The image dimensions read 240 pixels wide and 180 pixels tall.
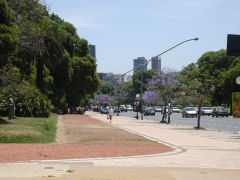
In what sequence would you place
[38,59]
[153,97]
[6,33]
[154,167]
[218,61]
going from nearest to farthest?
[154,167], [6,33], [38,59], [153,97], [218,61]

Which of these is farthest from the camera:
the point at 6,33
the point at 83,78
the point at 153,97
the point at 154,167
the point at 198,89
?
the point at 83,78

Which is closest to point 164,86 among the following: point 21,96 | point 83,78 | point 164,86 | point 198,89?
point 164,86

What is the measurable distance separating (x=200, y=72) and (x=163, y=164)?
24387 mm

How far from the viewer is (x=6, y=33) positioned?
21969 mm

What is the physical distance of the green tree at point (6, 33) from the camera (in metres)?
21.8

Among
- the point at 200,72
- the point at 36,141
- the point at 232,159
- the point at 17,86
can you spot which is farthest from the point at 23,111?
the point at 232,159

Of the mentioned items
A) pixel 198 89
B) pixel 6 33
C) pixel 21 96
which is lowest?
pixel 21 96

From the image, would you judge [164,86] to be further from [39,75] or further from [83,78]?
[83,78]

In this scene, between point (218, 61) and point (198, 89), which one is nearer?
point (198, 89)

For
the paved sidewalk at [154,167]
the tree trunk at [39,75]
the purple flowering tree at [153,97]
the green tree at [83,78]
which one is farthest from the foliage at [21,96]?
the green tree at [83,78]

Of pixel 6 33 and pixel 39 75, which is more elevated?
pixel 6 33

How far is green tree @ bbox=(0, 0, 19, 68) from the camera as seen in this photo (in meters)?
21.8

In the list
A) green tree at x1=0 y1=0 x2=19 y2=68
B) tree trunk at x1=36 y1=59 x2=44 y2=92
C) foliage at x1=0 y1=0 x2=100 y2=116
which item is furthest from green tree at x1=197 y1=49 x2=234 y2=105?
green tree at x1=0 y1=0 x2=19 y2=68

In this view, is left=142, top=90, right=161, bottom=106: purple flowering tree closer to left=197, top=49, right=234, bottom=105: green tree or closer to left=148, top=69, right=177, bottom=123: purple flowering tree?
left=148, top=69, right=177, bottom=123: purple flowering tree
